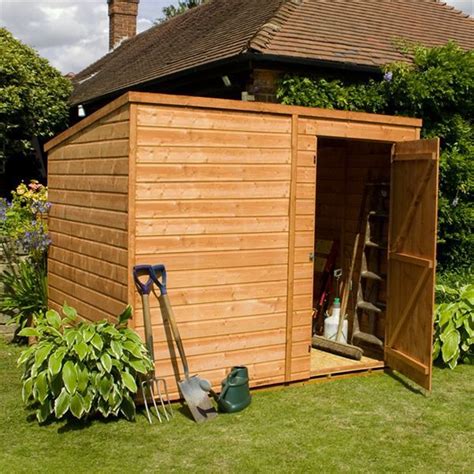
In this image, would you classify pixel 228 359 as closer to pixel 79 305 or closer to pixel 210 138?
pixel 79 305

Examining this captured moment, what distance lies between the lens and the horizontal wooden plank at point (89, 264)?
5.48 m

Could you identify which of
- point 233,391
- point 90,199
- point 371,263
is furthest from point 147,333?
point 371,263

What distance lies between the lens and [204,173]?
562 cm

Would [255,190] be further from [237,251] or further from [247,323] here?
[247,323]

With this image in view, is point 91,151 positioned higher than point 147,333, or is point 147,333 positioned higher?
point 91,151

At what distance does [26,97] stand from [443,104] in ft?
31.7

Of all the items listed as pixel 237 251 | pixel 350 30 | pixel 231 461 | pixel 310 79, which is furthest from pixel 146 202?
pixel 350 30

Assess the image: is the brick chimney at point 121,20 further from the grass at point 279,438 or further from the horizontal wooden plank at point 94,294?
the grass at point 279,438

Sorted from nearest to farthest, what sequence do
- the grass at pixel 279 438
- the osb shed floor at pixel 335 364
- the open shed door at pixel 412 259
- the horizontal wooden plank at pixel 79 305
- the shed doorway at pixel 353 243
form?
1. the grass at pixel 279 438
2. the horizontal wooden plank at pixel 79 305
3. the open shed door at pixel 412 259
4. the osb shed floor at pixel 335 364
5. the shed doorway at pixel 353 243

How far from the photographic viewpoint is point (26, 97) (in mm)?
14742

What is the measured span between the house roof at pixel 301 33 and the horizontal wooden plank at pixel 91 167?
115 inches

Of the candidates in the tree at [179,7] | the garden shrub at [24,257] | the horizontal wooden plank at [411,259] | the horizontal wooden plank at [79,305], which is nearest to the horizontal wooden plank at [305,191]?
the horizontal wooden plank at [411,259]

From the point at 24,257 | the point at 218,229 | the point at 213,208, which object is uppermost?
the point at 213,208

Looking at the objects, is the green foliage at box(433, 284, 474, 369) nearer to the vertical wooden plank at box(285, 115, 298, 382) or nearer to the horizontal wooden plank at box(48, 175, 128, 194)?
the vertical wooden plank at box(285, 115, 298, 382)
